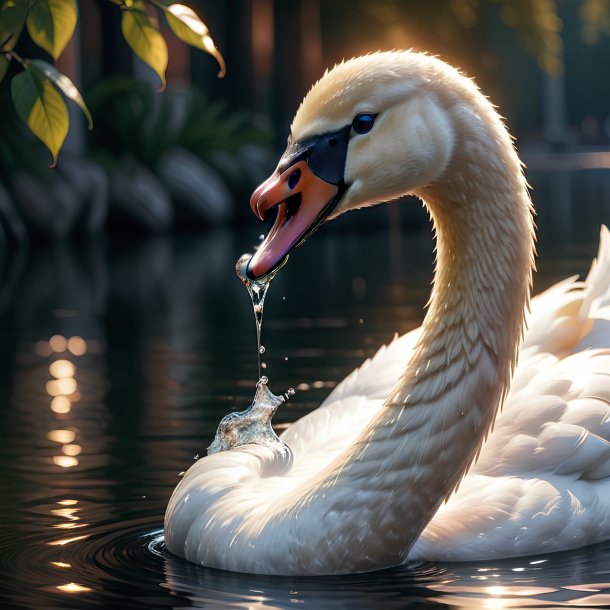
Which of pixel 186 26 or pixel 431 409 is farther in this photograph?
pixel 431 409

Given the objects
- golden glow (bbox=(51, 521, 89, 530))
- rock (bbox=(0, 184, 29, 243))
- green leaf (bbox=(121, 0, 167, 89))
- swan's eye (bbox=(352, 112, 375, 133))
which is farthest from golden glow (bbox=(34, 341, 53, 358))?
rock (bbox=(0, 184, 29, 243))

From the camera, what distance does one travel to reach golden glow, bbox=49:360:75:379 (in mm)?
9453

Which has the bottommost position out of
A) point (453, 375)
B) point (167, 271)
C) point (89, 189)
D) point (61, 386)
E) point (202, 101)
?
point (453, 375)

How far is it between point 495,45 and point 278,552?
5127 centimetres

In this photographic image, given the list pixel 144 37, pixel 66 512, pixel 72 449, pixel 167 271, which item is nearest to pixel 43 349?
pixel 72 449

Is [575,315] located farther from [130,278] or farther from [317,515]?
[130,278]

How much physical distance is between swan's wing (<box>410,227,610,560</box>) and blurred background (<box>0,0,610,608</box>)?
0.75ft

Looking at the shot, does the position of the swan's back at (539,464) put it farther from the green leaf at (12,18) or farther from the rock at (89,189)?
the rock at (89,189)

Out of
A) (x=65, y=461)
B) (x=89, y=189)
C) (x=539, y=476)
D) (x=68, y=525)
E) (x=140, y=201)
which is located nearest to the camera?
(x=539, y=476)

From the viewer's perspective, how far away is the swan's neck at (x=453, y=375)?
4598 mm

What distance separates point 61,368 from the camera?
970 centimetres

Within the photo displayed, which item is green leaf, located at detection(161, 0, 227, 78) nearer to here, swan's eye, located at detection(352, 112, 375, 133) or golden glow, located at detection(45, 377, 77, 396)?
swan's eye, located at detection(352, 112, 375, 133)

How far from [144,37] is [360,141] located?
27.3 inches

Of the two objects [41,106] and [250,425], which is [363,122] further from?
[250,425]
